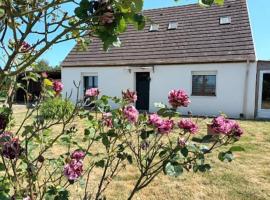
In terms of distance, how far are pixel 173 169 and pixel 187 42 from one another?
51.4 ft

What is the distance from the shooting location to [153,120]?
225cm

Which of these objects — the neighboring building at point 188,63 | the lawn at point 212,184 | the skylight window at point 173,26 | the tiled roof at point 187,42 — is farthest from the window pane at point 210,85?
the lawn at point 212,184

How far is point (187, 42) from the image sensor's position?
676 inches

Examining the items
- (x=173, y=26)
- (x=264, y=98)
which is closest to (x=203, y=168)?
(x=264, y=98)

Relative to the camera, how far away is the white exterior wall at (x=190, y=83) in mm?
15219

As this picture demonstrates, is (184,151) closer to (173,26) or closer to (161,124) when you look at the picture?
(161,124)

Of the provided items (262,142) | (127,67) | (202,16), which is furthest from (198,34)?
(262,142)

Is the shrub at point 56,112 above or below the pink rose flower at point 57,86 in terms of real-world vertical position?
below

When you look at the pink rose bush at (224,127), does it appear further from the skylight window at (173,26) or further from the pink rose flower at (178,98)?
the skylight window at (173,26)

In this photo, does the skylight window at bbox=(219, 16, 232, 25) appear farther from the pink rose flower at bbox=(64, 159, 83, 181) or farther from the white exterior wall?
the pink rose flower at bbox=(64, 159, 83, 181)

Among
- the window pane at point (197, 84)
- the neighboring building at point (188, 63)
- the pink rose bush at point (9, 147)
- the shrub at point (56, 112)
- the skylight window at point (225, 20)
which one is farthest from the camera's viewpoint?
the skylight window at point (225, 20)

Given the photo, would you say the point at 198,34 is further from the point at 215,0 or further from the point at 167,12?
the point at 215,0

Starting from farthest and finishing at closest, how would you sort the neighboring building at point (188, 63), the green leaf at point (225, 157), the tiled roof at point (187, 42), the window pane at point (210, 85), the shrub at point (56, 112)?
the window pane at point (210, 85), the tiled roof at point (187, 42), the neighboring building at point (188, 63), the shrub at point (56, 112), the green leaf at point (225, 157)

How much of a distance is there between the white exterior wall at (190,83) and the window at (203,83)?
0.68 ft
